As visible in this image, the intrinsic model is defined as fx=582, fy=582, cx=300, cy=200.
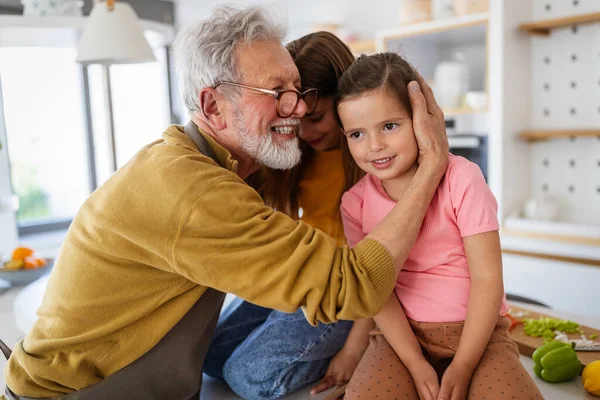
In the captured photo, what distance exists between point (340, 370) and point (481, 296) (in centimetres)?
49

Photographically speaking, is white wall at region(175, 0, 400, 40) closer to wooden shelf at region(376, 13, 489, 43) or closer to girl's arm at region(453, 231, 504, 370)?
wooden shelf at region(376, 13, 489, 43)

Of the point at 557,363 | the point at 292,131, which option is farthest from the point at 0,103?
the point at 557,363

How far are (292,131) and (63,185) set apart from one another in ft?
9.90

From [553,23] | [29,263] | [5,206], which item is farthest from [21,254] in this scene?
[553,23]

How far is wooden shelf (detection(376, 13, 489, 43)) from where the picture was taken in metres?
2.97

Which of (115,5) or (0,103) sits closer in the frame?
(115,5)

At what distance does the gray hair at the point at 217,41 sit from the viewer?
128 cm

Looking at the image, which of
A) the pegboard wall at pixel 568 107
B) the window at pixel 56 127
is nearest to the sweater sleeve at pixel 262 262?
the pegboard wall at pixel 568 107

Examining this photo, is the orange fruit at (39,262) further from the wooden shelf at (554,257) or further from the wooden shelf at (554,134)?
the wooden shelf at (554,134)

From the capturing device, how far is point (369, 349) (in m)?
1.34

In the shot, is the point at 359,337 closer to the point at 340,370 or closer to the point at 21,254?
the point at 340,370

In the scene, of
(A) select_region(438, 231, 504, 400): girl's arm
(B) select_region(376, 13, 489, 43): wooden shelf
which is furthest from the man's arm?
(B) select_region(376, 13, 489, 43): wooden shelf

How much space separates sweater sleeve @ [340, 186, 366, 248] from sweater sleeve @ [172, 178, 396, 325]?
330mm

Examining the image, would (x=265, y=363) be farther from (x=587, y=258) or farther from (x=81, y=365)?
(x=587, y=258)
